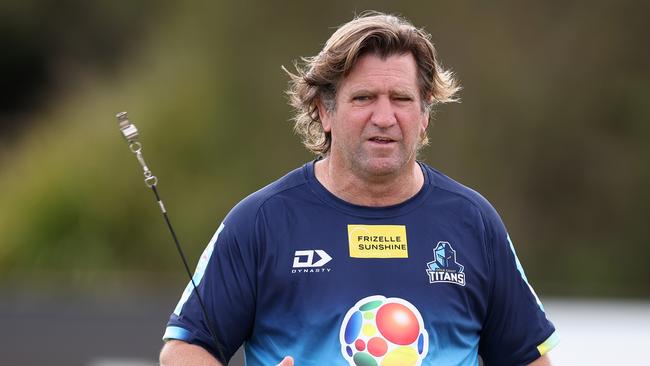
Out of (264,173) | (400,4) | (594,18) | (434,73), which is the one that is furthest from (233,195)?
(434,73)

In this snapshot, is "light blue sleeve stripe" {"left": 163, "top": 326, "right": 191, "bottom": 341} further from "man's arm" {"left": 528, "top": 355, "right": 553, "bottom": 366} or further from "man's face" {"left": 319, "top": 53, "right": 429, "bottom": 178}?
"man's arm" {"left": 528, "top": 355, "right": 553, "bottom": 366}

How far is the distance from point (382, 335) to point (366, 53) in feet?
2.95

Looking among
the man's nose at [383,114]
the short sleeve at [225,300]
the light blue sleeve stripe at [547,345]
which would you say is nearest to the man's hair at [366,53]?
the man's nose at [383,114]

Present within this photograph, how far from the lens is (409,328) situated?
3.43 meters

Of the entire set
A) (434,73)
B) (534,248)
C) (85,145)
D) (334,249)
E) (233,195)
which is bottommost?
(534,248)

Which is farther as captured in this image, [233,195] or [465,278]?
[233,195]

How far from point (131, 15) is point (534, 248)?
838 cm

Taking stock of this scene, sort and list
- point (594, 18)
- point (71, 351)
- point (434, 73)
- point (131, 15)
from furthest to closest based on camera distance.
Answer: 1. point (131, 15)
2. point (594, 18)
3. point (71, 351)
4. point (434, 73)

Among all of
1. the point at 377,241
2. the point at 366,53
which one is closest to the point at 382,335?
the point at 377,241

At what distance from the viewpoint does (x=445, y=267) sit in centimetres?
353

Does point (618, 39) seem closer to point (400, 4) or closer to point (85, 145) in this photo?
point (400, 4)

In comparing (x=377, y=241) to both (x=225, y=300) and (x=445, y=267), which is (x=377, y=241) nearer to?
(x=445, y=267)

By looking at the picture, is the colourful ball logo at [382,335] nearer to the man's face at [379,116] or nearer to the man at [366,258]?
the man at [366,258]

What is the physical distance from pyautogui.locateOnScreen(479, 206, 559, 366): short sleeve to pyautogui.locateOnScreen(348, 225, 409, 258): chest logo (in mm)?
318
